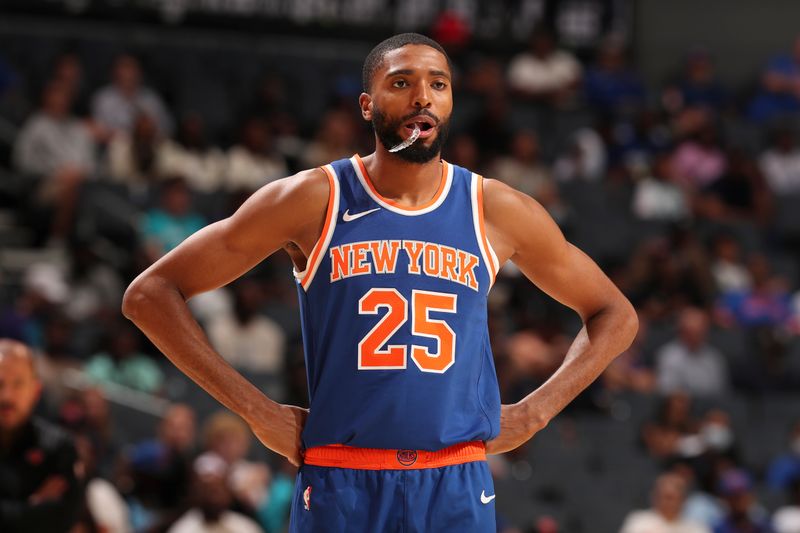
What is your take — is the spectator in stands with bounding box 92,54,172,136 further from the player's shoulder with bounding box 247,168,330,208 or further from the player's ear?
the player's shoulder with bounding box 247,168,330,208

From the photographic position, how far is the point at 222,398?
3598mm

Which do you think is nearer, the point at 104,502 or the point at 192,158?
the point at 104,502

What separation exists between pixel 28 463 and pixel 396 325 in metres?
2.80

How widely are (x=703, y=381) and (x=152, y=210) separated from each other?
5.15 metres

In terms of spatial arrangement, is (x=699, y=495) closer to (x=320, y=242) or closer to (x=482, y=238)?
(x=482, y=238)

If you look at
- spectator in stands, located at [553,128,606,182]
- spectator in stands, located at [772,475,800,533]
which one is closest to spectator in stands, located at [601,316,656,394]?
spectator in stands, located at [772,475,800,533]

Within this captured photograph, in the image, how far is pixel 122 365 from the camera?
9.52 metres

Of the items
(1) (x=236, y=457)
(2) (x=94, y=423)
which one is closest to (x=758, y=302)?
(1) (x=236, y=457)

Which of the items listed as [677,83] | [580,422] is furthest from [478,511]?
[677,83]

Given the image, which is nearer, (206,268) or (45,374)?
(206,268)

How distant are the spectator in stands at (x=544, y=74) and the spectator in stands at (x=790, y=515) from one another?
5698mm

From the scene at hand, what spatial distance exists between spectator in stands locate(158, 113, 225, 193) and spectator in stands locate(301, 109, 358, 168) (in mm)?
856

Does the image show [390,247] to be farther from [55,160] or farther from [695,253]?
[695,253]

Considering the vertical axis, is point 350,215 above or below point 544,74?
above
